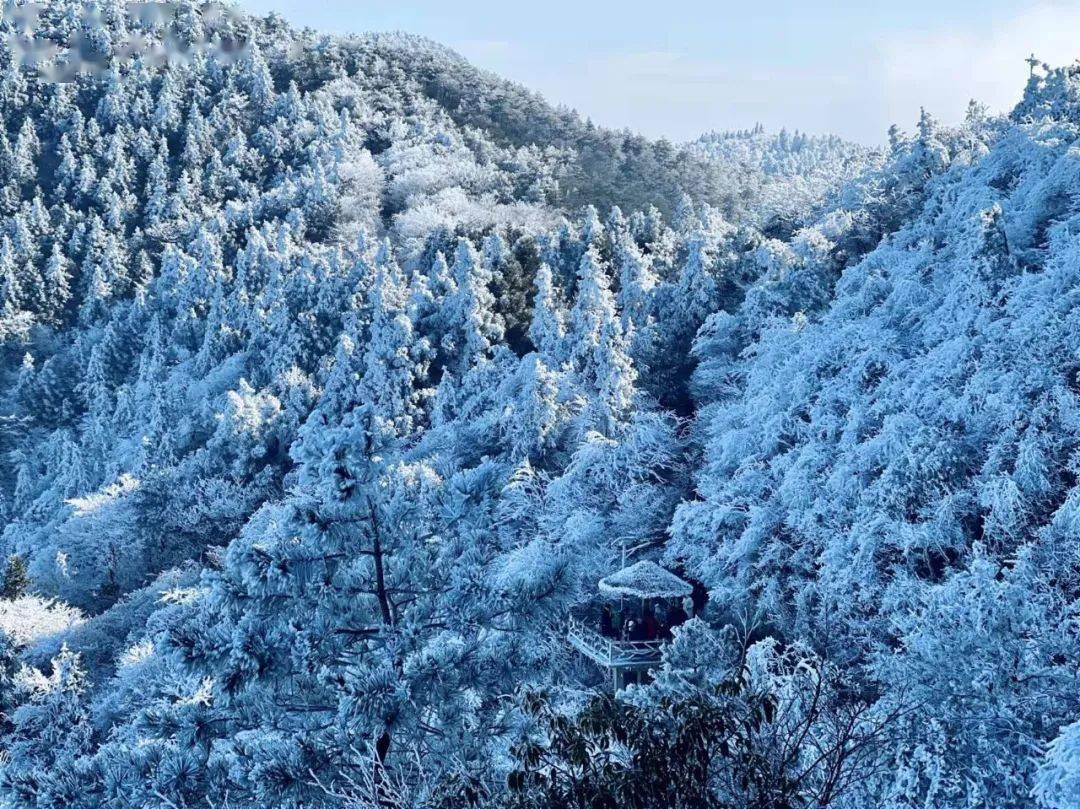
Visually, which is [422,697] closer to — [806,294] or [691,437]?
[691,437]

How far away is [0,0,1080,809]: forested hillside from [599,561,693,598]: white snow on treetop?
1198 mm

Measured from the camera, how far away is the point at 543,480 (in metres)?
36.7

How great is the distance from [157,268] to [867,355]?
76317 millimetres

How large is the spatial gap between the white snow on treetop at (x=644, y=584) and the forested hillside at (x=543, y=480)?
3.93ft

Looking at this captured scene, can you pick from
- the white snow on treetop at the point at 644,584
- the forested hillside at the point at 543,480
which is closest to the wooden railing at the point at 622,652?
the forested hillside at the point at 543,480

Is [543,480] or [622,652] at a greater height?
[543,480]

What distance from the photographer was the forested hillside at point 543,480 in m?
12.7

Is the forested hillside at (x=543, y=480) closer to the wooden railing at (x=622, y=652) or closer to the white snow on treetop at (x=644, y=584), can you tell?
the wooden railing at (x=622, y=652)

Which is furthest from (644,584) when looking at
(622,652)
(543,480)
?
(543,480)

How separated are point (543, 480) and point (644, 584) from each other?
1144cm

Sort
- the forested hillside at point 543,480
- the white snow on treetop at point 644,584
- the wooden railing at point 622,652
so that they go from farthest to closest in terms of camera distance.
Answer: the white snow on treetop at point 644,584
the wooden railing at point 622,652
the forested hillside at point 543,480

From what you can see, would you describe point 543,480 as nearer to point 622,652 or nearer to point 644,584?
point 644,584

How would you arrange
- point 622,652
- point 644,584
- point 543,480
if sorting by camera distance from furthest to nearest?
point 543,480, point 644,584, point 622,652

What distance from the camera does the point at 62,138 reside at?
103m
